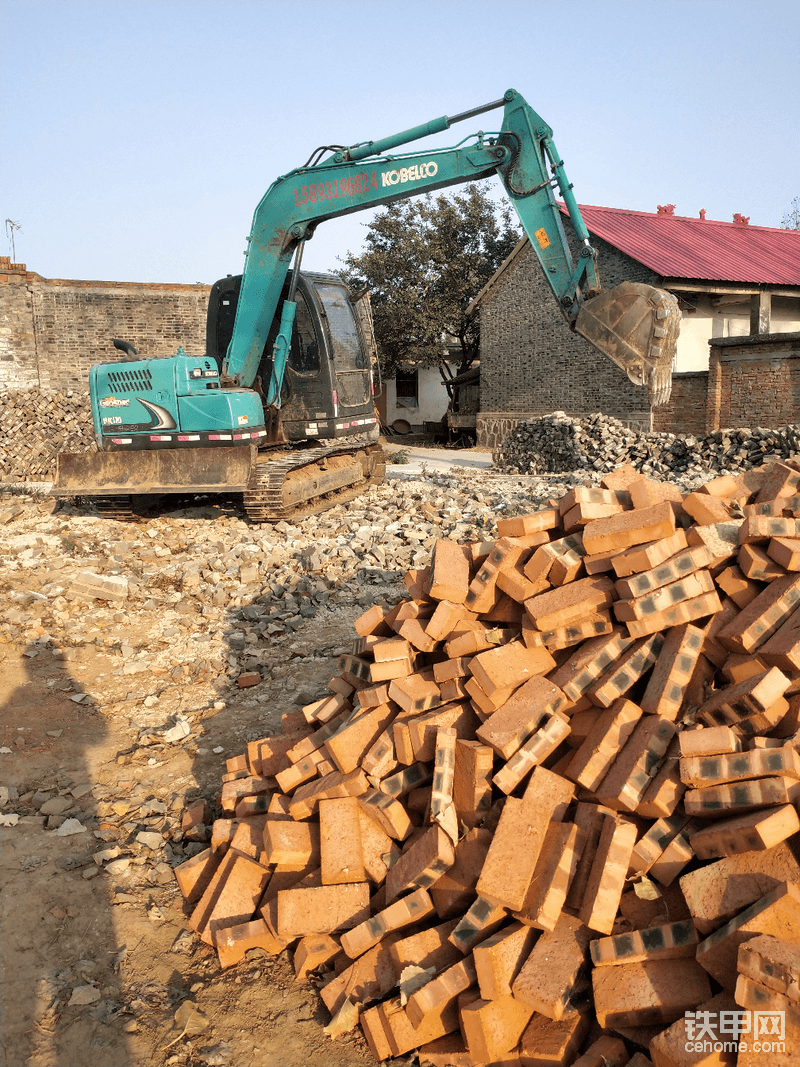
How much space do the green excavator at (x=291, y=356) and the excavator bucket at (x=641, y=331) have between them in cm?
3

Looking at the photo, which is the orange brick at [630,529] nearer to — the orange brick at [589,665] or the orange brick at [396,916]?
the orange brick at [589,665]

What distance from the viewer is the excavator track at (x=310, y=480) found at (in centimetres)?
894

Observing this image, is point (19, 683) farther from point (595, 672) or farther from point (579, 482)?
point (579, 482)

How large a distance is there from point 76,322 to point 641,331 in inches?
622

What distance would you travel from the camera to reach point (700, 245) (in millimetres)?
20500

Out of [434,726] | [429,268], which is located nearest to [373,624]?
[434,726]

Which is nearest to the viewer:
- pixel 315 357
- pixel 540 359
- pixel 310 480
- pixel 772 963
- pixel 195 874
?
pixel 772 963

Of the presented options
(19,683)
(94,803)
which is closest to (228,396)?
(19,683)

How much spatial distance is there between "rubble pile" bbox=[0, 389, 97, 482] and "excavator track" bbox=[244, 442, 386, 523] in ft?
25.1

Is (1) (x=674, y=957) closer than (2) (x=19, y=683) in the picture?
Yes

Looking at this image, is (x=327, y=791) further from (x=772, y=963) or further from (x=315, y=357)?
(x=315, y=357)

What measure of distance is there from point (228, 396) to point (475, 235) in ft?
72.2

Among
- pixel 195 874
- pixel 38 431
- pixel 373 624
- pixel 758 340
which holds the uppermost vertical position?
pixel 758 340

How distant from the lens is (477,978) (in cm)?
253
